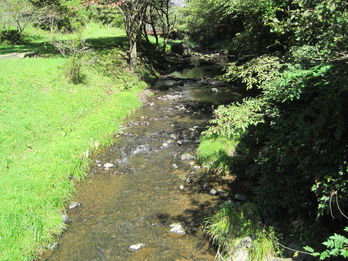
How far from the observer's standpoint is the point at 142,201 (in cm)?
1001

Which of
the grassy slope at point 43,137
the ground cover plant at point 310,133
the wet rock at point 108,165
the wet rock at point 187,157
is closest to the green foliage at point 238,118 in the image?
the ground cover plant at point 310,133

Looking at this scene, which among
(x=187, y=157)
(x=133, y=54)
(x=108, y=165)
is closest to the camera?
(x=108, y=165)

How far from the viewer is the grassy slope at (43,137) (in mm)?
8336

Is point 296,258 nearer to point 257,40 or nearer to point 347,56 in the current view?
point 347,56

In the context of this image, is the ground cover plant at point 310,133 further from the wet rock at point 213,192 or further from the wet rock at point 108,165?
the wet rock at point 108,165

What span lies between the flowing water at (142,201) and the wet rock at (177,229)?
0.37 ft

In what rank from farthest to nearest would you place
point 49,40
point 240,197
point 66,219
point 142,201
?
point 49,40
point 142,201
point 240,197
point 66,219

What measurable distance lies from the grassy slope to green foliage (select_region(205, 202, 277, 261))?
15.9 feet

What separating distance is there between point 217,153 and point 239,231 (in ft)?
16.7

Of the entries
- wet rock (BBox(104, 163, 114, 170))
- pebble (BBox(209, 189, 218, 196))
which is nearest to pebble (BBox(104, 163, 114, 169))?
wet rock (BBox(104, 163, 114, 170))

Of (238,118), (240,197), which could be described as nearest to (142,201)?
(240,197)

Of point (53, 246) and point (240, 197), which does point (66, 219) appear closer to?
point (53, 246)

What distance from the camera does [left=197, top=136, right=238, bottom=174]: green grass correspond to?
11522mm

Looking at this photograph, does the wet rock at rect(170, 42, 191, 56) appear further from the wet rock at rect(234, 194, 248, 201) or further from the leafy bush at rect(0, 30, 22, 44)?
the wet rock at rect(234, 194, 248, 201)
